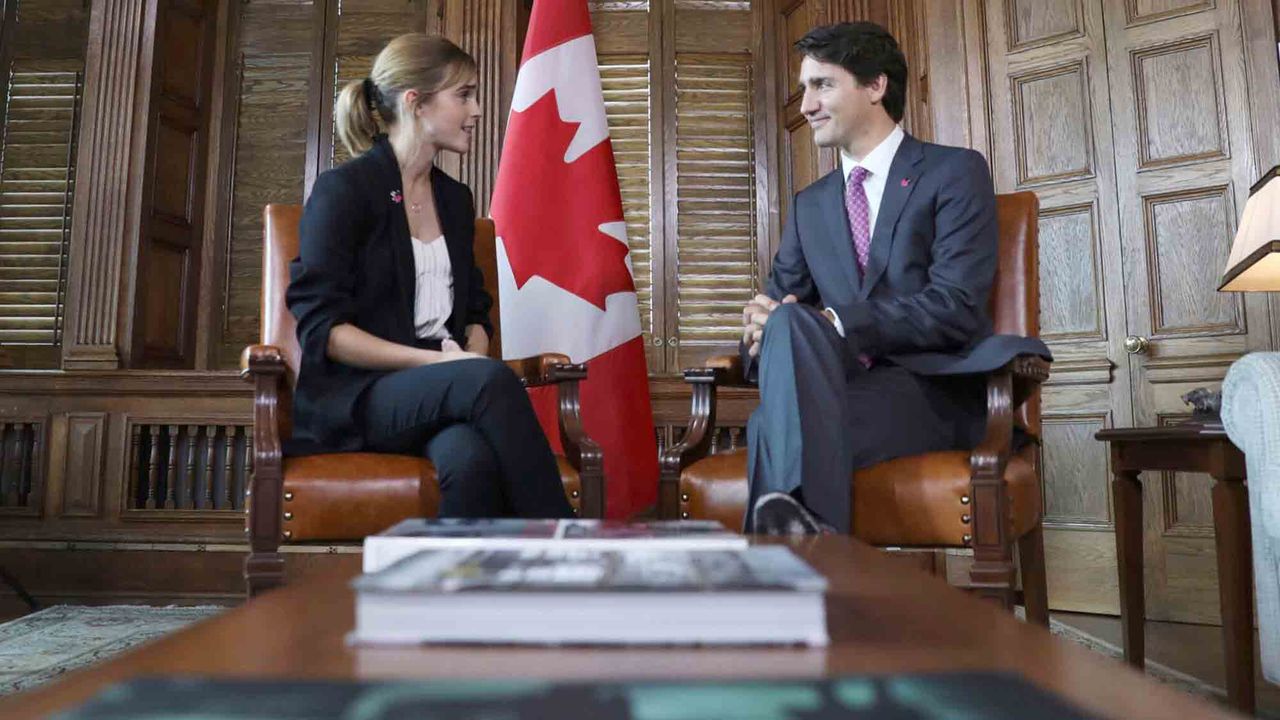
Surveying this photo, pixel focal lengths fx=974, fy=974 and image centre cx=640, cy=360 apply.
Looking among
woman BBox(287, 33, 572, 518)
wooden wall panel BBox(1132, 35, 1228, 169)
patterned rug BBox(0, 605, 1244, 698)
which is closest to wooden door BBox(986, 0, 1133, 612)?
wooden wall panel BBox(1132, 35, 1228, 169)

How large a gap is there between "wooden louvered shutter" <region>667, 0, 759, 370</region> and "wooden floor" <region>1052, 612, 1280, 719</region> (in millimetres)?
1777

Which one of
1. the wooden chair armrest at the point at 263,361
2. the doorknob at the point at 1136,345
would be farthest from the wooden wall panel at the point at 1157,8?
the wooden chair armrest at the point at 263,361

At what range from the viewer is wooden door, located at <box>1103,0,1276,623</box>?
2982 mm

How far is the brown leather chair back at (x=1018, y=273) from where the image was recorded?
2051mm

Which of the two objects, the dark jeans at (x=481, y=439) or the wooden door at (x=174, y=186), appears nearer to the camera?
the dark jeans at (x=481, y=439)

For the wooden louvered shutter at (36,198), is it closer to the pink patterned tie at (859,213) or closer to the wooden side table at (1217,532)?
the pink patterned tie at (859,213)

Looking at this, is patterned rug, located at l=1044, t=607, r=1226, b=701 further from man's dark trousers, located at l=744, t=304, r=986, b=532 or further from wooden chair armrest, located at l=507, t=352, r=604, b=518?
wooden chair armrest, located at l=507, t=352, r=604, b=518

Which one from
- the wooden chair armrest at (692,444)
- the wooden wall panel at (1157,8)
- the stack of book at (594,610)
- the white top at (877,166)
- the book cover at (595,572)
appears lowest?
the stack of book at (594,610)

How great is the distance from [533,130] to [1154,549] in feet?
7.62

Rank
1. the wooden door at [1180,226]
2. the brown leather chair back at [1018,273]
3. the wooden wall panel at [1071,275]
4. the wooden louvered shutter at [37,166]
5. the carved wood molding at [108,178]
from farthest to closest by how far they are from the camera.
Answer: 1. the wooden louvered shutter at [37,166]
2. the carved wood molding at [108,178]
3. the wooden wall panel at [1071,275]
4. the wooden door at [1180,226]
5. the brown leather chair back at [1018,273]

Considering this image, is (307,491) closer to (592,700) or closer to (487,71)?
(592,700)

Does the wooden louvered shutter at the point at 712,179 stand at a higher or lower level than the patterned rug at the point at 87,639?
higher

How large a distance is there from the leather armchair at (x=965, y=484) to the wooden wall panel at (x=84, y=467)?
2.52 metres

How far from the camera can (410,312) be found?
207cm
